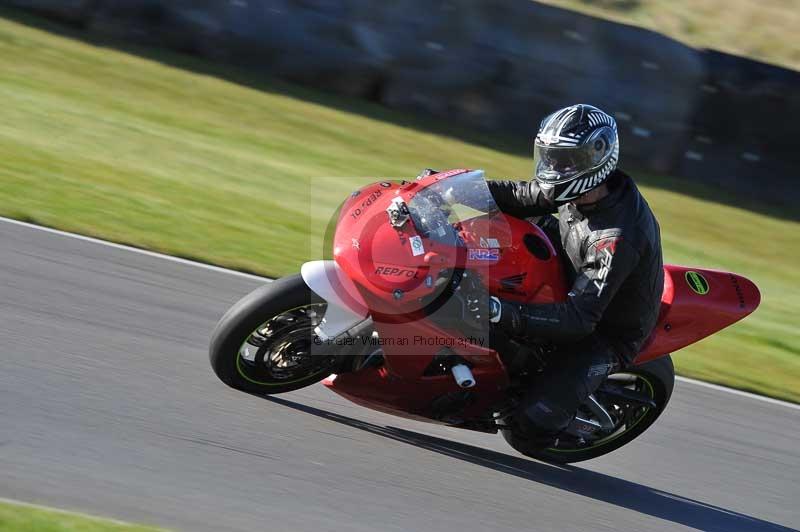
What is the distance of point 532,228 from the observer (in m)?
4.96

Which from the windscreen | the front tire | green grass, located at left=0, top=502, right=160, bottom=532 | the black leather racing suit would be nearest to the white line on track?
the black leather racing suit

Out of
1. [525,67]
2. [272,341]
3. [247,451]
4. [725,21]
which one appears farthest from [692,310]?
[725,21]

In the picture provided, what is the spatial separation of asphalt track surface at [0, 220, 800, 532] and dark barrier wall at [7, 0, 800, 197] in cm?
691

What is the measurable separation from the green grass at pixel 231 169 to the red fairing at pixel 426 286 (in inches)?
34.1

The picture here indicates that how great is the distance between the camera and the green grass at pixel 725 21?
16078mm

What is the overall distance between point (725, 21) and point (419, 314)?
14.2 metres

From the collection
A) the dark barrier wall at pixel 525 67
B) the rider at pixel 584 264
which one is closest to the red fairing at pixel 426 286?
the rider at pixel 584 264

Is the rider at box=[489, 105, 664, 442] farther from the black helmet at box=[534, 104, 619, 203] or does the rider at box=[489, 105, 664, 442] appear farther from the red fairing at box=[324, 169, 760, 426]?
the red fairing at box=[324, 169, 760, 426]

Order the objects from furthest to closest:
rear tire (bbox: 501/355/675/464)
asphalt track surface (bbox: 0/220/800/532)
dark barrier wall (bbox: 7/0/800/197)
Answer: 1. dark barrier wall (bbox: 7/0/800/197)
2. rear tire (bbox: 501/355/675/464)
3. asphalt track surface (bbox: 0/220/800/532)

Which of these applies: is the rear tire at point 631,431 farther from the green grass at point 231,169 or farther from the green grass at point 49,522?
the green grass at point 49,522

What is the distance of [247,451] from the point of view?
181 inches

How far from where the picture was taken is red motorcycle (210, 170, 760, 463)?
4590 millimetres

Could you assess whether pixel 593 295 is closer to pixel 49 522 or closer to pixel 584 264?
pixel 584 264

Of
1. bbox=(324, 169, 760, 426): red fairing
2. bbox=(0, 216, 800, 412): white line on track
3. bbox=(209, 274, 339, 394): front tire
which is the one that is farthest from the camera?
bbox=(0, 216, 800, 412): white line on track
